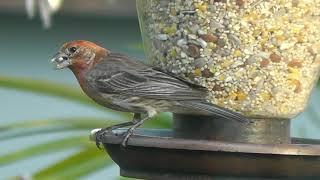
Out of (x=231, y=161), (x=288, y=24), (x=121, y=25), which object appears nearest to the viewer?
(x=231, y=161)

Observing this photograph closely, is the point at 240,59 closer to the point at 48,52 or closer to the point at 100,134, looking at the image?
the point at 100,134

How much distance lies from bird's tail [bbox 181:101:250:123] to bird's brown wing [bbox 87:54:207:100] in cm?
2

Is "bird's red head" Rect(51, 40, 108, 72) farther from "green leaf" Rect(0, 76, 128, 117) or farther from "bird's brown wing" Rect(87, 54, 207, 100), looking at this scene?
"green leaf" Rect(0, 76, 128, 117)

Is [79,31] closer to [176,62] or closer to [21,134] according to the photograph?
[21,134]

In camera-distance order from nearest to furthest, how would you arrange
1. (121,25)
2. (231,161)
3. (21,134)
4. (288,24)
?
(231,161) → (288,24) → (21,134) → (121,25)

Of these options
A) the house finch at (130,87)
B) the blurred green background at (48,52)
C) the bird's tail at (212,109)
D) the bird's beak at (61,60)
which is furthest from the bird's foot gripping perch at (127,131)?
the blurred green background at (48,52)

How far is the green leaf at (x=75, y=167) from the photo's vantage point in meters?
4.32

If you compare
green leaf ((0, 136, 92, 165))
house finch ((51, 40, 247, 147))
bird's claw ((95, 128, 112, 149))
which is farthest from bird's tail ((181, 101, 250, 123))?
green leaf ((0, 136, 92, 165))

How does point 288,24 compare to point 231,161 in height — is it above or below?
above

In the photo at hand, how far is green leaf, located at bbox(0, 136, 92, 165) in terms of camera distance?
442 cm

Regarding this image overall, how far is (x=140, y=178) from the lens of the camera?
355cm

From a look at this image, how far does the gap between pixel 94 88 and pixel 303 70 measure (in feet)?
2.13

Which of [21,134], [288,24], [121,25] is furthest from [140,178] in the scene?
[121,25]

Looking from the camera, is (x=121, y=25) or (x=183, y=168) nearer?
(x=183, y=168)
